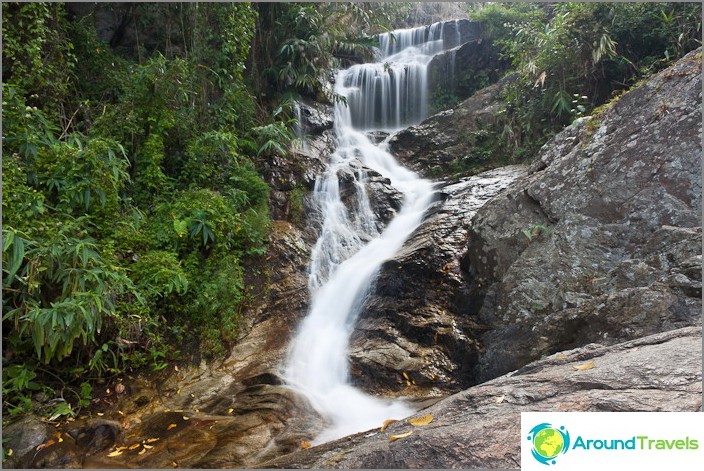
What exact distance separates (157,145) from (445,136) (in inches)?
265

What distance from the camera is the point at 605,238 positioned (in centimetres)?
557

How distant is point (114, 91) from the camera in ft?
26.3

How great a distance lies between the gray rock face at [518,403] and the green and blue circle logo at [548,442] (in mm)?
139

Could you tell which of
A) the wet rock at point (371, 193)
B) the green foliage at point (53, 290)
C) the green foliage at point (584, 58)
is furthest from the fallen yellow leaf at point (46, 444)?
the green foliage at point (584, 58)

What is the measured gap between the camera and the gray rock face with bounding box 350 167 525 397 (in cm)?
571

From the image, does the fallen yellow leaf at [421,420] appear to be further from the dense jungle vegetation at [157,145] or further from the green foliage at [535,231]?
the green foliage at [535,231]

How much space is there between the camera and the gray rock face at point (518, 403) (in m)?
2.67

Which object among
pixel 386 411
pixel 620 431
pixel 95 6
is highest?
pixel 95 6

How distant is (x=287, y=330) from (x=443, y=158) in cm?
598

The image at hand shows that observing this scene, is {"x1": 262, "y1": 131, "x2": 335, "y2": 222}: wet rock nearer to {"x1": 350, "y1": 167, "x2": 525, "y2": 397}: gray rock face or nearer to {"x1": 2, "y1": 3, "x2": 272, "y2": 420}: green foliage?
{"x1": 2, "y1": 3, "x2": 272, "y2": 420}: green foliage

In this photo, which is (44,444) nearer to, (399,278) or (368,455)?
(368,455)

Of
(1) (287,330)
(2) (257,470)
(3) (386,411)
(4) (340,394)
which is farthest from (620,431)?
(1) (287,330)

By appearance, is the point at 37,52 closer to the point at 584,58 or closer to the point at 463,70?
the point at 584,58

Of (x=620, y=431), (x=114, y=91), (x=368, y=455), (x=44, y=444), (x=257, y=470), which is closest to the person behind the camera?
(x=620, y=431)
